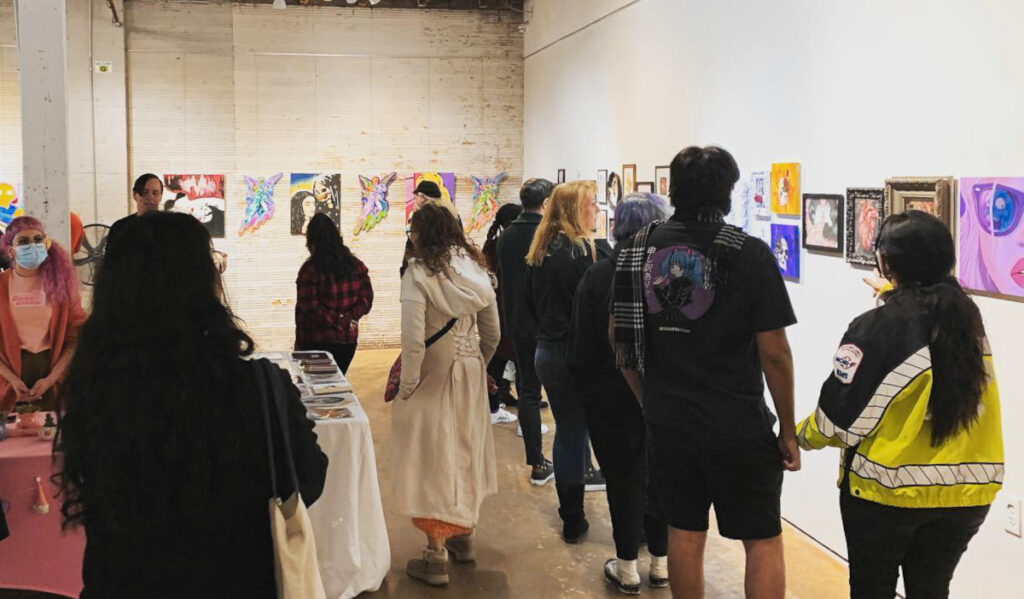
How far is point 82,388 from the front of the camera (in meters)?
1.99

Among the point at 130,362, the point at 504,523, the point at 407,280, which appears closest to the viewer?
the point at 130,362

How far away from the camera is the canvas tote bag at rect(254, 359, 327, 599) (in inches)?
81.6

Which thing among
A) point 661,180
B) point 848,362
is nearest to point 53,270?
point 848,362

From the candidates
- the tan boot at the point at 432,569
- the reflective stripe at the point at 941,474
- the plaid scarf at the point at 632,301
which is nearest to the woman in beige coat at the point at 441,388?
the tan boot at the point at 432,569

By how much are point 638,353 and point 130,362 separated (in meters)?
1.79

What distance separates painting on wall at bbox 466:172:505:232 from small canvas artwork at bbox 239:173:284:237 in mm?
2324

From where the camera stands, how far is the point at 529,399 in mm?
5949

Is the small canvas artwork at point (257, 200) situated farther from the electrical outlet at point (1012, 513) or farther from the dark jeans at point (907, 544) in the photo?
the dark jeans at point (907, 544)

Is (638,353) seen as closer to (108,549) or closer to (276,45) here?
(108,549)

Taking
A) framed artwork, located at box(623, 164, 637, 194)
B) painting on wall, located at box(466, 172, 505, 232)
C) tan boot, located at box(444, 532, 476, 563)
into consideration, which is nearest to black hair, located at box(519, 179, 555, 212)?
tan boot, located at box(444, 532, 476, 563)

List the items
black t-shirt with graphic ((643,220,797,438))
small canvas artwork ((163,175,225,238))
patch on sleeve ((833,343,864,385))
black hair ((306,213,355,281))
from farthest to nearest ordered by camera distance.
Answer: small canvas artwork ((163,175,225,238)), black hair ((306,213,355,281)), black t-shirt with graphic ((643,220,797,438)), patch on sleeve ((833,343,864,385))

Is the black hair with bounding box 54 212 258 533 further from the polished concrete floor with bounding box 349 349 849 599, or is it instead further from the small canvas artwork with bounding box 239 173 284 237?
the small canvas artwork with bounding box 239 173 284 237

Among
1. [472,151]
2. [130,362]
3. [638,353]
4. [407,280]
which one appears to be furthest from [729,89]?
[472,151]

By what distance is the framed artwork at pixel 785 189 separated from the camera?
17.4ft
